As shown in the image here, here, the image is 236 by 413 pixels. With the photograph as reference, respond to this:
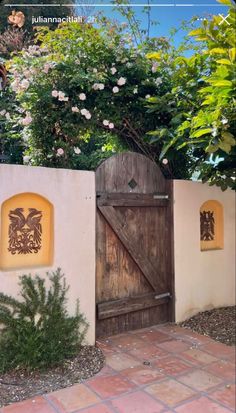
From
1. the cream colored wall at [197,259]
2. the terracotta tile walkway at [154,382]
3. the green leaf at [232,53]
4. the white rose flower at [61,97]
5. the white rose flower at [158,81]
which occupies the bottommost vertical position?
the terracotta tile walkway at [154,382]

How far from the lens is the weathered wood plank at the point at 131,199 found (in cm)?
392

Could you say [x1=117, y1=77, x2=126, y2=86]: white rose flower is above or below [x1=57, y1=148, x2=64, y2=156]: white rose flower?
above

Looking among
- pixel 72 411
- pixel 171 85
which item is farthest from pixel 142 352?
pixel 171 85

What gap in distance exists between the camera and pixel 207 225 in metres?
4.99

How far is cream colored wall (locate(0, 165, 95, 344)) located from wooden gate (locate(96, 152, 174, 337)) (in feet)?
0.72

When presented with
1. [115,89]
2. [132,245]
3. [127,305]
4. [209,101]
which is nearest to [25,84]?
[115,89]

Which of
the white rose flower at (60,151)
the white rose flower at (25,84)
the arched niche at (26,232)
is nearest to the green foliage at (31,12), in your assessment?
the white rose flower at (25,84)

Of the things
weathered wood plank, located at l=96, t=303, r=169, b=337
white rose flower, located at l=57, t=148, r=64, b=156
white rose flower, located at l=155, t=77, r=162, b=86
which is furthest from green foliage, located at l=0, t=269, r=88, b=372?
white rose flower, located at l=155, t=77, r=162, b=86

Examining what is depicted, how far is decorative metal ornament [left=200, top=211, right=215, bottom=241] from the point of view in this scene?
4.92 meters

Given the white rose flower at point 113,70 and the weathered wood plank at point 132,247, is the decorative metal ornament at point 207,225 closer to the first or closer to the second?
the weathered wood plank at point 132,247

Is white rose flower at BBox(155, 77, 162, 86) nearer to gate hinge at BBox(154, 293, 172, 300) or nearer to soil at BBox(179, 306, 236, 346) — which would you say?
gate hinge at BBox(154, 293, 172, 300)

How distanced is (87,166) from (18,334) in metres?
3.65

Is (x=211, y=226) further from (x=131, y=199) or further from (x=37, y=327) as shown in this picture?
(x=37, y=327)

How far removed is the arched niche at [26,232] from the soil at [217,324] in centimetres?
207
